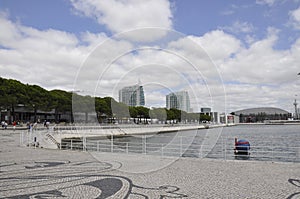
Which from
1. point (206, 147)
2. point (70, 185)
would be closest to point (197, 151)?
point (206, 147)

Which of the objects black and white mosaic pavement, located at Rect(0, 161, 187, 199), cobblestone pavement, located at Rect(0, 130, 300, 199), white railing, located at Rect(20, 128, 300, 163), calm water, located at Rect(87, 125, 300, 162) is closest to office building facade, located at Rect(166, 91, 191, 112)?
calm water, located at Rect(87, 125, 300, 162)

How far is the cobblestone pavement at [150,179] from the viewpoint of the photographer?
8.33 metres

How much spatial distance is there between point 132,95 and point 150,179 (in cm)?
1052

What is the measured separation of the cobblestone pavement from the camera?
833 centimetres

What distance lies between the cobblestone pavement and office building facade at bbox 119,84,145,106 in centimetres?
579

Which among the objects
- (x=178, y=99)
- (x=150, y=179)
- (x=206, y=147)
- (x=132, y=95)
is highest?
(x=132, y=95)

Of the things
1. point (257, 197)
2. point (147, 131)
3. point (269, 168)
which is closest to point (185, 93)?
point (269, 168)

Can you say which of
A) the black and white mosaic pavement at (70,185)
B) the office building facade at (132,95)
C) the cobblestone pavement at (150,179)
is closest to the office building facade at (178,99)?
the office building facade at (132,95)

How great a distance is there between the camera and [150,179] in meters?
10.4

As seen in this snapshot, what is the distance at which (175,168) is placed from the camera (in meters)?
12.9

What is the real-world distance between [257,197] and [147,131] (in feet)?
140

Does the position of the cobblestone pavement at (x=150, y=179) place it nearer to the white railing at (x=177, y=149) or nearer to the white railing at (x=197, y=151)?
the white railing at (x=197, y=151)

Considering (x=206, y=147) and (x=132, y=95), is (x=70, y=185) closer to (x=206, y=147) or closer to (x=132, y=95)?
(x=132, y=95)

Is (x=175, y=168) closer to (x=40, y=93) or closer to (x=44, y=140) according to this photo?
(x=44, y=140)
